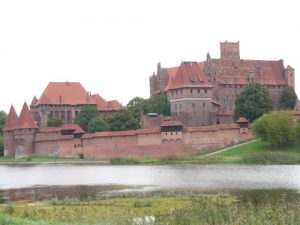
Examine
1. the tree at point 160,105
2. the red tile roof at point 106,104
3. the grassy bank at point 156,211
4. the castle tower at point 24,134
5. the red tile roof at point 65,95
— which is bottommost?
the grassy bank at point 156,211

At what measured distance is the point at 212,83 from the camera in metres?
76.1

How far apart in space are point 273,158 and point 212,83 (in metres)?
30.0

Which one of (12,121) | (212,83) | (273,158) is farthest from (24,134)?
(273,158)

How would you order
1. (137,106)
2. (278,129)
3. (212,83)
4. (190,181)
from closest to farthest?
(190,181)
(278,129)
(212,83)
(137,106)

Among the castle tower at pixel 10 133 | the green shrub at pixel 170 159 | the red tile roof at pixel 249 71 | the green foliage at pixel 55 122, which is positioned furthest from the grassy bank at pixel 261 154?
the castle tower at pixel 10 133

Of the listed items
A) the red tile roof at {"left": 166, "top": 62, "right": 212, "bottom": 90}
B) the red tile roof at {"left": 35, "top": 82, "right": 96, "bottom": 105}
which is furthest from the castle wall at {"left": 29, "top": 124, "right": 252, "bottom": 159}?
the red tile roof at {"left": 35, "top": 82, "right": 96, "bottom": 105}

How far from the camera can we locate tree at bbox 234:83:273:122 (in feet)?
212

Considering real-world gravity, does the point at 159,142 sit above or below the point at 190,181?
above

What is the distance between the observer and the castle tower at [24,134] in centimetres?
7300

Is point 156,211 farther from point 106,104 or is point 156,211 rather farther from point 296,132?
point 106,104

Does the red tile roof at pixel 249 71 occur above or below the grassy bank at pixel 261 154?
above

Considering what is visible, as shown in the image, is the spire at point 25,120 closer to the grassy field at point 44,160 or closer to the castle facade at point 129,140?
the castle facade at point 129,140

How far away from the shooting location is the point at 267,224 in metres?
14.8

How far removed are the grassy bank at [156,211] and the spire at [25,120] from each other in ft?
162
